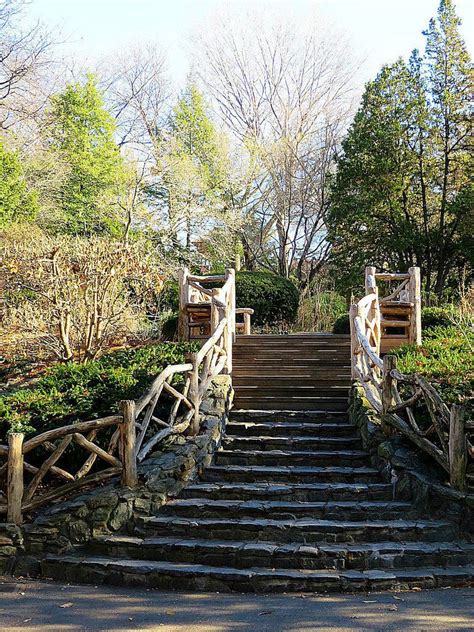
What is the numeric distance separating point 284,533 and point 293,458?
5.66ft

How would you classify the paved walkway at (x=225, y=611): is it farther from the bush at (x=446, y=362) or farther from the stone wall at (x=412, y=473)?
the bush at (x=446, y=362)

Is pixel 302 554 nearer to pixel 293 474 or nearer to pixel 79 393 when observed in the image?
pixel 293 474

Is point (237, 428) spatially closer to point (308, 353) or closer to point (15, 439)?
point (308, 353)

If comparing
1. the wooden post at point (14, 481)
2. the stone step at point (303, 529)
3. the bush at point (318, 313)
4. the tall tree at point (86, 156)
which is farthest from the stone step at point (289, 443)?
the tall tree at point (86, 156)

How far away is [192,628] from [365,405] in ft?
14.5

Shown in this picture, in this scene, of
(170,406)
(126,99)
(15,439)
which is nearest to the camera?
(15,439)

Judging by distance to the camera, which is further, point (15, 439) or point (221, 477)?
point (221, 477)

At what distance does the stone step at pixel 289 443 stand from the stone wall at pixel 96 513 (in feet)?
3.23

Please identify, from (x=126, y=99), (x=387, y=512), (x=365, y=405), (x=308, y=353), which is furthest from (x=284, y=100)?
(x=387, y=512)

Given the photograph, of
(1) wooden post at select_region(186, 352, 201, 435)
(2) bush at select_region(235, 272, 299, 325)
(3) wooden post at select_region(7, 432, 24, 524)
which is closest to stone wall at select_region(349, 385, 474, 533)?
(1) wooden post at select_region(186, 352, 201, 435)

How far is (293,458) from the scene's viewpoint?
7.88 meters

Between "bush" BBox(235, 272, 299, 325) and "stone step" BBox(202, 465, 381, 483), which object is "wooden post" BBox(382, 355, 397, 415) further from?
"bush" BBox(235, 272, 299, 325)

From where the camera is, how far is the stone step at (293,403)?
937cm

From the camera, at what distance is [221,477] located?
7555 mm
